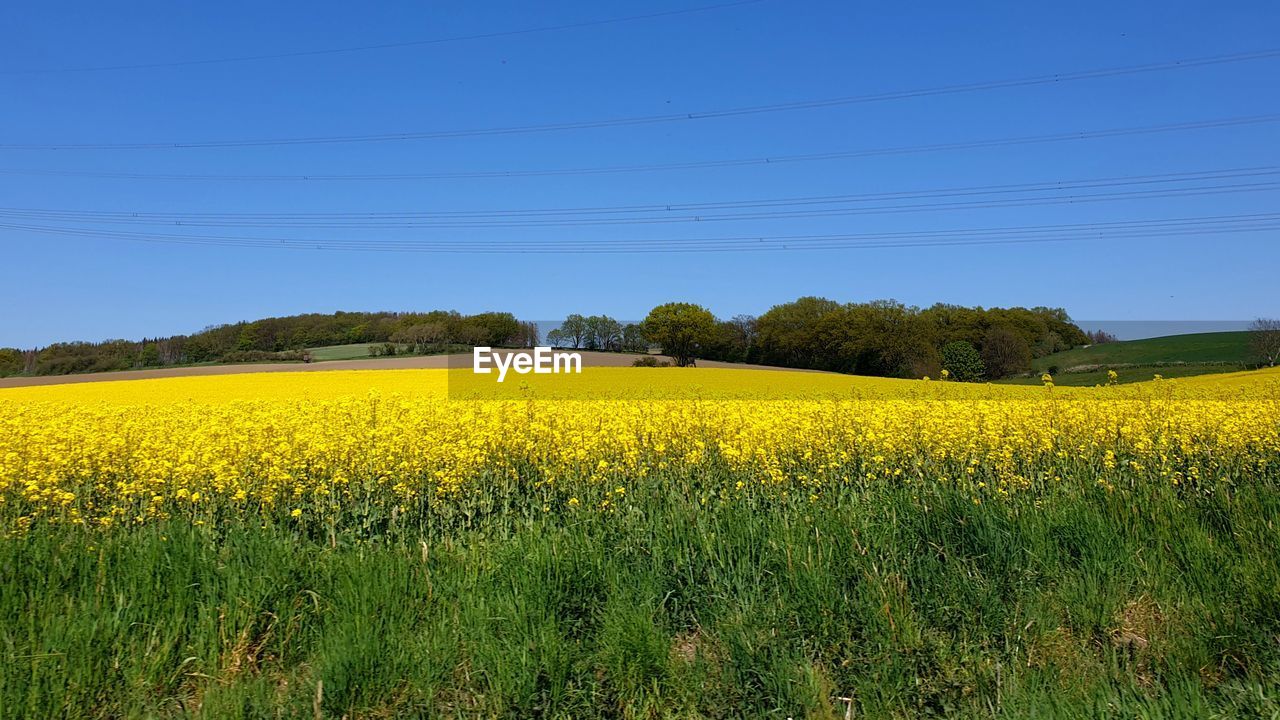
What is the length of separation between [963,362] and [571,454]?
5058 cm

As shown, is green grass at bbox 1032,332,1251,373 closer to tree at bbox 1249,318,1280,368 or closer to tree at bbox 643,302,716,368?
tree at bbox 1249,318,1280,368

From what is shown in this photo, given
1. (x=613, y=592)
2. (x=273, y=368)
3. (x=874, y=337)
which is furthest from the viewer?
(x=874, y=337)

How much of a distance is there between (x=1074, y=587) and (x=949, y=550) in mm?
695

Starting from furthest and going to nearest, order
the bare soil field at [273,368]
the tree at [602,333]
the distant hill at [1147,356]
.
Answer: the tree at [602,333] < the distant hill at [1147,356] < the bare soil field at [273,368]

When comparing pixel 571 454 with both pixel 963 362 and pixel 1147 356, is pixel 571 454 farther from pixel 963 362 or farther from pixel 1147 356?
pixel 1147 356

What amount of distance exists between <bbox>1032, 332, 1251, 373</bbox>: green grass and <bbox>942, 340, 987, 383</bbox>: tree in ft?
20.6

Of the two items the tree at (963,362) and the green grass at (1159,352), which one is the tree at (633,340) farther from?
the green grass at (1159,352)

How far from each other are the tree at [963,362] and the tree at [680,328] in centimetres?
2805

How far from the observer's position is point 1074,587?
416 centimetres

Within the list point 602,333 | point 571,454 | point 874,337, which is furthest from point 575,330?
point 571,454

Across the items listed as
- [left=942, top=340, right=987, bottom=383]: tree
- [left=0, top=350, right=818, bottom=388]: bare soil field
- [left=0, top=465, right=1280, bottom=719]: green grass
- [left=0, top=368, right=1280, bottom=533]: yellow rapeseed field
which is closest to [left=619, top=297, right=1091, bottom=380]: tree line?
[left=942, top=340, right=987, bottom=383]: tree

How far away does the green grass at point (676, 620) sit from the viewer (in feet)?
10.8

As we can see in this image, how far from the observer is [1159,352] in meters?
62.0

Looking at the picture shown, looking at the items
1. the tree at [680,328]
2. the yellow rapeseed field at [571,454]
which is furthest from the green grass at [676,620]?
the tree at [680,328]
